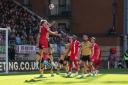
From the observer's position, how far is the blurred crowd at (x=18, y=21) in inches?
1571

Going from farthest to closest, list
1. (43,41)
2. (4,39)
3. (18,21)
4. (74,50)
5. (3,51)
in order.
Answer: (18,21) → (4,39) → (3,51) → (74,50) → (43,41)

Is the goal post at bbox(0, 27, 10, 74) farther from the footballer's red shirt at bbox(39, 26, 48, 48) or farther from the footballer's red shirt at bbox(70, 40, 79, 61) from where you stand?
the footballer's red shirt at bbox(39, 26, 48, 48)

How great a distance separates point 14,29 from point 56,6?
11432 mm

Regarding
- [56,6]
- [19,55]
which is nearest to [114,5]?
[56,6]

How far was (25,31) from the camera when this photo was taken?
4259 centimetres

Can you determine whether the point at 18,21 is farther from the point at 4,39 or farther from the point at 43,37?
the point at 43,37

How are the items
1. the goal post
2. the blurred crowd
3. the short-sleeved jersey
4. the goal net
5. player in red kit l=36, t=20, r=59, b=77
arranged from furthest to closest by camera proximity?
1. the blurred crowd
2. the goal post
3. the goal net
4. the short-sleeved jersey
5. player in red kit l=36, t=20, r=59, b=77

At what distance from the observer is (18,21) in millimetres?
44219

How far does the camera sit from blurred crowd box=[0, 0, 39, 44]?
131 feet

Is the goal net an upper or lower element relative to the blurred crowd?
lower

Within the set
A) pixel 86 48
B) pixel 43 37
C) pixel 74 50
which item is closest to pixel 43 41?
pixel 43 37

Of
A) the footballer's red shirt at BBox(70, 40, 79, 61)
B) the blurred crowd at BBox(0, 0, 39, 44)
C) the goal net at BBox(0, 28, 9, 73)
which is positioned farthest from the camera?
the blurred crowd at BBox(0, 0, 39, 44)

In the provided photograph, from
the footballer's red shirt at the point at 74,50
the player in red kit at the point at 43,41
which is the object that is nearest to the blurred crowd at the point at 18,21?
the footballer's red shirt at the point at 74,50

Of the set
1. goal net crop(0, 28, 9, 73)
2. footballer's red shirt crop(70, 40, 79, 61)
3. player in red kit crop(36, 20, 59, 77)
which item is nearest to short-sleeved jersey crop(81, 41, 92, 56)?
footballer's red shirt crop(70, 40, 79, 61)
